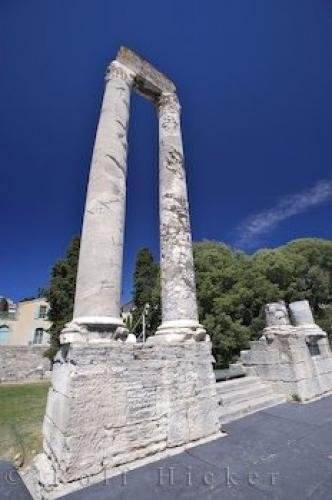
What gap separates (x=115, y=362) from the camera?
407 cm

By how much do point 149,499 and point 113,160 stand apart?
17.3ft

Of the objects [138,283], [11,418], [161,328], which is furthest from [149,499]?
[138,283]

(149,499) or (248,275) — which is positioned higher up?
(248,275)

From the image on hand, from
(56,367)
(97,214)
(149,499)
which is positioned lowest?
(149,499)

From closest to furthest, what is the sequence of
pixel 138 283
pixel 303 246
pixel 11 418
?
pixel 11 418 < pixel 138 283 < pixel 303 246

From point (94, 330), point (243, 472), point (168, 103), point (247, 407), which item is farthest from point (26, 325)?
point (243, 472)

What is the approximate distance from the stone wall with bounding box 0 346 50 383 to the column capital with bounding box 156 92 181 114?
20436 mm

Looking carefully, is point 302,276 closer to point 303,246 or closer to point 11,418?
point 303,246

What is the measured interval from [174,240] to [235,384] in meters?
4.08

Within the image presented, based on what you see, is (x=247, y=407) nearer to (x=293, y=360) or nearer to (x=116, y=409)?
(x=293, y=360)

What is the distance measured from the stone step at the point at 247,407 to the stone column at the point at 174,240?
166 cm

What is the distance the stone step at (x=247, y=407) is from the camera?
5.68 m

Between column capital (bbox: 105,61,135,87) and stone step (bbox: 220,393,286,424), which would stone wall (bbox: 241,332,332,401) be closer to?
stone step (bbox: 220,393,286,424)

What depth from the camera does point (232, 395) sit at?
6574 mm
